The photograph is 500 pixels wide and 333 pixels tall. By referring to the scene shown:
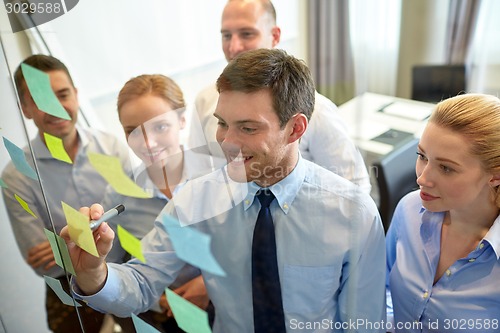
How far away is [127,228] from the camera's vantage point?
0.62 metres

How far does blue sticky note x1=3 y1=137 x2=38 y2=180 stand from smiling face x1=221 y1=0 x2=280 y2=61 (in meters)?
0.37

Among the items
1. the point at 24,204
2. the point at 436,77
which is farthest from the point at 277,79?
the point at 436,77

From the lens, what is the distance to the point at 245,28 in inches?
32.4

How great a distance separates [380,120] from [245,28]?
0.97ft

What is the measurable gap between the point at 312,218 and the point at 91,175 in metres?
0.32

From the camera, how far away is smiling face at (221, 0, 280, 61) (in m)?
0.78

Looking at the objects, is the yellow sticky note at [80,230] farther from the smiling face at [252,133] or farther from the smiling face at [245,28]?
the smiling face at [245,28]

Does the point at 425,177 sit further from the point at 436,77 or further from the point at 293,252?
the point at 436,77

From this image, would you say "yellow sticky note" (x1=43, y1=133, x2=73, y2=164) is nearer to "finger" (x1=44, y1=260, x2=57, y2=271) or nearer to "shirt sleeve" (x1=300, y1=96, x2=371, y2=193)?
"finger" (x1=44, y1=260, x2=57, y2=271)

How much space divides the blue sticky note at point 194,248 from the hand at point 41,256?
0.34m

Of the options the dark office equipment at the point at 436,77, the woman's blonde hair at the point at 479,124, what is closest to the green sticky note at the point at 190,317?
the woman's blonde hair at the point at 479,124

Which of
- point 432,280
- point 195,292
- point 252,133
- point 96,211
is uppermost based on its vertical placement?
point 252,133

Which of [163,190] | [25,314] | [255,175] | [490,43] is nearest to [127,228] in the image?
[163,190]

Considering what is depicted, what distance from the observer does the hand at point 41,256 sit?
30.7 inches
